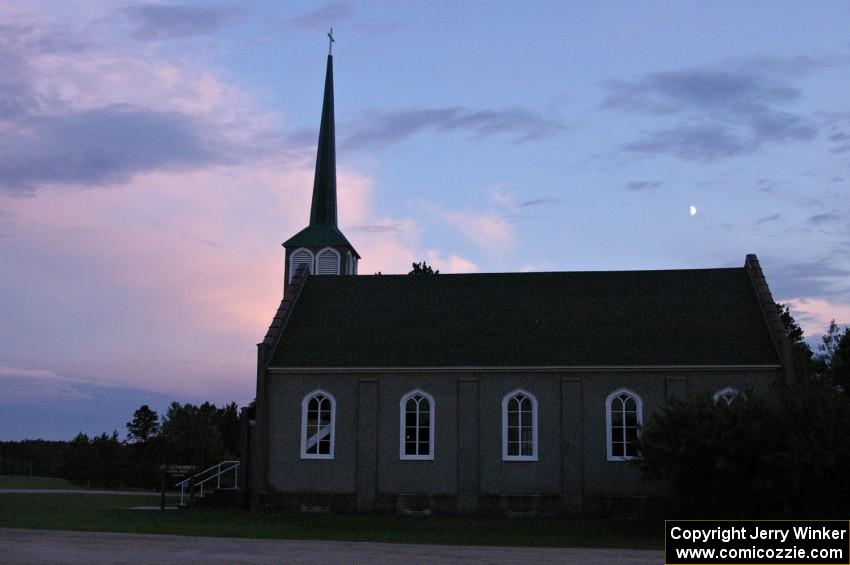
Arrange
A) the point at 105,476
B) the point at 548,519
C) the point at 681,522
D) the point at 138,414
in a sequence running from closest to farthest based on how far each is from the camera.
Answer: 1. the point at 681,522
2. the point at 548,519
3. the point at 105,476
4. the point at 138,414

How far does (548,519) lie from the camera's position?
35.3 metres

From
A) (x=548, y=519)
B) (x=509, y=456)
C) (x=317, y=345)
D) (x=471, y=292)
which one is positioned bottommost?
(x=548, y=519)

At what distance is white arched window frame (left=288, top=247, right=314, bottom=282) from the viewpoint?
4856 centimetres

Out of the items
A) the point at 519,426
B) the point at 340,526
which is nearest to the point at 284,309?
the point at 519,426

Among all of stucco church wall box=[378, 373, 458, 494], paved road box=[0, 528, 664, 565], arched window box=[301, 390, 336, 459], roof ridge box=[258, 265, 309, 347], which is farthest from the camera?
roof ridge box=[258, 265, 309, 347]

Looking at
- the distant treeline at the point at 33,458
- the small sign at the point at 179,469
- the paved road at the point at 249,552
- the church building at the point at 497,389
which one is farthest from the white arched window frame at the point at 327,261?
the distant treeline at the point at 33,458

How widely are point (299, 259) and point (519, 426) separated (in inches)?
676

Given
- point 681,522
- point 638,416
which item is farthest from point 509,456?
point 681,522

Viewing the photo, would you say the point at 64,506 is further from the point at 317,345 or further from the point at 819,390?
the point at 819,390

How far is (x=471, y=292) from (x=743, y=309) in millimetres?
11996

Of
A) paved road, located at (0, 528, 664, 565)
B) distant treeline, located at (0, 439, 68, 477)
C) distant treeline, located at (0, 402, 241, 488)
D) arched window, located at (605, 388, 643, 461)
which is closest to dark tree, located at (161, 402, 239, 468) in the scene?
distant treeline, located at (0, 402, 241, 488)

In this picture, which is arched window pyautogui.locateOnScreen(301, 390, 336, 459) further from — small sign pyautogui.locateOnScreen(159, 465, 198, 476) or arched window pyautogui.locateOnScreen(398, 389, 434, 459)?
small sign pyautogui.locateOnScreen(159, 465, 198, 476)

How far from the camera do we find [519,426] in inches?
1468

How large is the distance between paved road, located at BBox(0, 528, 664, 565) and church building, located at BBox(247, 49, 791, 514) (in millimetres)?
12627
